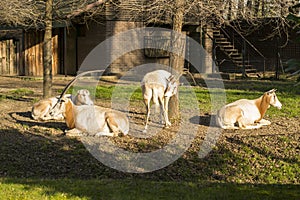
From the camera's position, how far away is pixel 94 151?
8.95 m

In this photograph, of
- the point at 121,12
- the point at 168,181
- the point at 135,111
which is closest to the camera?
the point at 168,181

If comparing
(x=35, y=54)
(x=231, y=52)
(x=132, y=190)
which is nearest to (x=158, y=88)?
(x=132, y=190)

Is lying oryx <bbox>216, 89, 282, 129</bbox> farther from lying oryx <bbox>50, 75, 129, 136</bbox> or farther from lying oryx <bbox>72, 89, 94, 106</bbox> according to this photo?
lying oryx <bbox>72, 89, 94, 106</bbox>

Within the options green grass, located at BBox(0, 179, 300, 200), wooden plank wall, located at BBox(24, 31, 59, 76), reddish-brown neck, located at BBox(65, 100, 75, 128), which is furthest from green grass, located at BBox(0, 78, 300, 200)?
wooden plank wall, located at BBox(24, 31, 59, 76)

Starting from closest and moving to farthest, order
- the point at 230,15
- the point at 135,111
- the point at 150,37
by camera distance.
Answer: the point at 135,111
the point at 230,15
the point at 150,37

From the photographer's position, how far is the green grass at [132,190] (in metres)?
6.38

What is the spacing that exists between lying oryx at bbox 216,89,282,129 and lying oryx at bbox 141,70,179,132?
3.84 feet

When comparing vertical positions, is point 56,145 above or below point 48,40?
below

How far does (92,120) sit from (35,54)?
68.0 ft

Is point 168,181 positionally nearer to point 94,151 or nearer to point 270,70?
point 94,151

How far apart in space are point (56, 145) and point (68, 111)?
108cm

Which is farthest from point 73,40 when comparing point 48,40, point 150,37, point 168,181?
point 168,181

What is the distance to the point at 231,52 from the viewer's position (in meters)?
29.0

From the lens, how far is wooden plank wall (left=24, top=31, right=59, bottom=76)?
29392 mm
